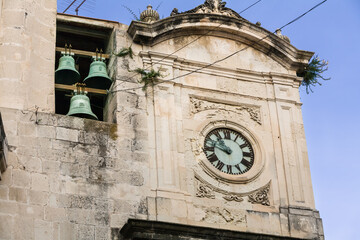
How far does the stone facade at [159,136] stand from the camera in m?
17.4

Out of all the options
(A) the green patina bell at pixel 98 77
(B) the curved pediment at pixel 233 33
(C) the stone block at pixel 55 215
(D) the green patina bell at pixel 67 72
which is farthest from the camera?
(B) the curved pediment at pixel 233 33

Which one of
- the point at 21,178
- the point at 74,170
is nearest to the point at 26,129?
the point at 21,178

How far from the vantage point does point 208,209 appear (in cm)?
Answer: 1833

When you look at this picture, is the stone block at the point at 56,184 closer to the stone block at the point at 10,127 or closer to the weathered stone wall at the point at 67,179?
the weathered stone wall at the point at 67,179

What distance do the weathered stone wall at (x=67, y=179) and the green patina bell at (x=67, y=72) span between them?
4.36 ft

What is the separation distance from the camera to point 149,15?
20.3 m

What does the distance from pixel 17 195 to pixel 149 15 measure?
5.28m

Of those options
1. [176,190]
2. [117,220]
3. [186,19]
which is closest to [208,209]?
[176,190]

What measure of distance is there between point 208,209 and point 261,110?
9.13ft

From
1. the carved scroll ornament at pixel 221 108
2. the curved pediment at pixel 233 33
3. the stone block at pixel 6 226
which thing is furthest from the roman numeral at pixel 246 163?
the stone block at pixel 6 226

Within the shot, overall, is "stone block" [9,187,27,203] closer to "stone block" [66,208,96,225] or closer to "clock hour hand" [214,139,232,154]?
"stone block" [66,208,96,225]

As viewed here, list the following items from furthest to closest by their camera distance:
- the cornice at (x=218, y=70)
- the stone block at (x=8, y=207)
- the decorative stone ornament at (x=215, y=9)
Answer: the decorative stone ornament at (x=215, y=9)
the cornice at (x=218, y=70)
the stone block at (x=8, y=207)

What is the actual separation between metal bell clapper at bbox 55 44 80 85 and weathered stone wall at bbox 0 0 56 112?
246mm

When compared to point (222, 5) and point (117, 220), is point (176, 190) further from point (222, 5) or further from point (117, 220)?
point (222, 5)
